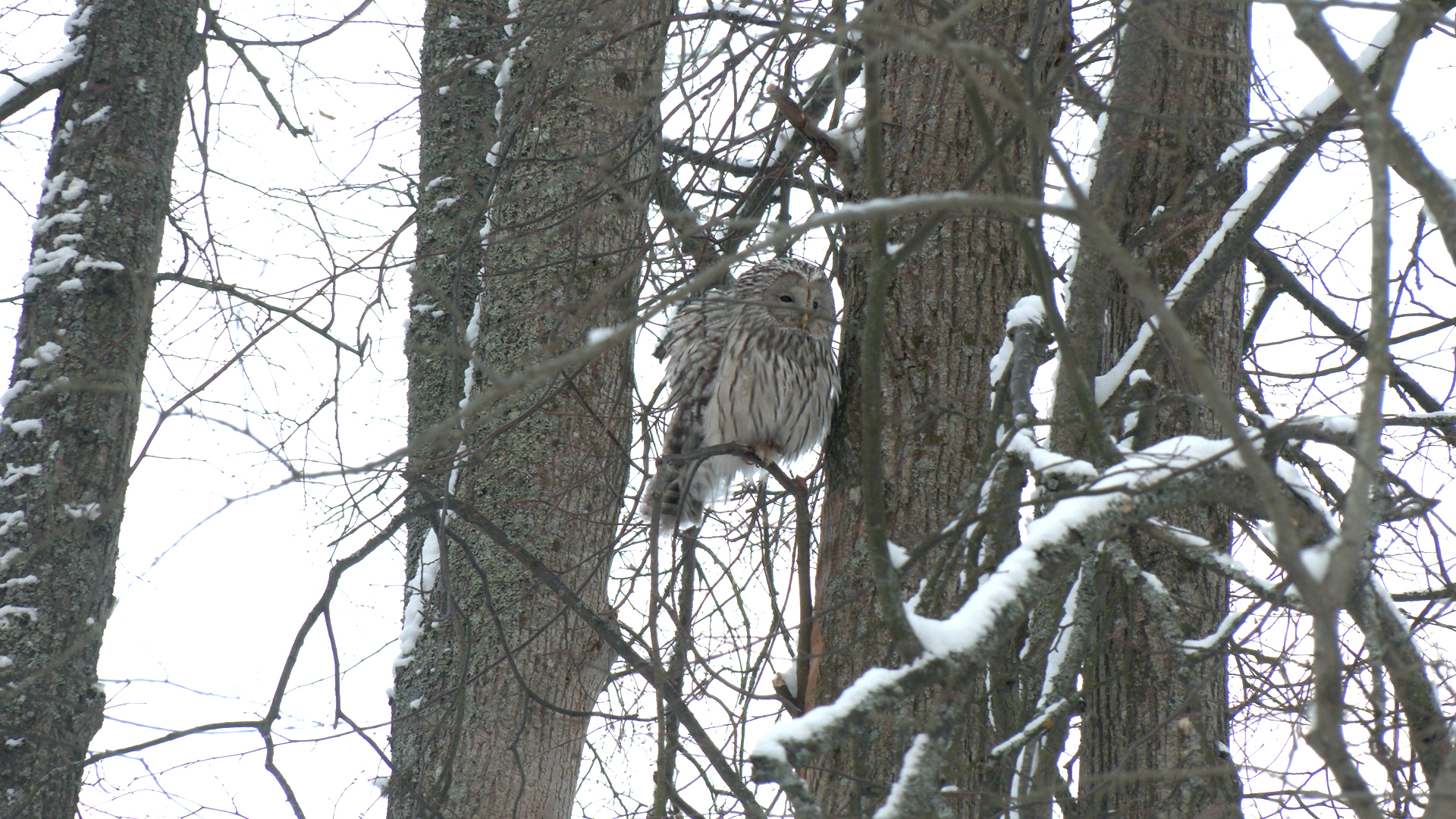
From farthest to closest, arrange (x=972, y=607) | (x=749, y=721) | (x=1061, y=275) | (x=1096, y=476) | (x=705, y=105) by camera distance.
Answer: (x=1061, y=275)
(x=749, y=721)
(x=705, y=105)
(x=1096, y=476)
(x=972, y=607)

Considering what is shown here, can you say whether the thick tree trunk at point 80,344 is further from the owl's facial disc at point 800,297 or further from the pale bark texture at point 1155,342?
the pale bark texture at point 1155,342

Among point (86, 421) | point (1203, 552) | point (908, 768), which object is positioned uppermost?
point (86, 421)

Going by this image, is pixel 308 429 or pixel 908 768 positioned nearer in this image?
pixel 908 768

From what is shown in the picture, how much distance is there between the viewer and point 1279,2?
58.0 inches

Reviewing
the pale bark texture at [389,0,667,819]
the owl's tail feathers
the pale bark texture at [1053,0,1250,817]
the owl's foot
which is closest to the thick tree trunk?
the pale bark texture at [389,0,667,819]

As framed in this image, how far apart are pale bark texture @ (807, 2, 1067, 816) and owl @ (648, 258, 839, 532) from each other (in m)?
0.95

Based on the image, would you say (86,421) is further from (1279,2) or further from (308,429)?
(1279,2)

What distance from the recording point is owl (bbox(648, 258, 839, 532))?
4.56m

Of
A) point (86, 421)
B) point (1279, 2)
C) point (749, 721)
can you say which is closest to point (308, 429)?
point (86, 421)

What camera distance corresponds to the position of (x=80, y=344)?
15.2 ft

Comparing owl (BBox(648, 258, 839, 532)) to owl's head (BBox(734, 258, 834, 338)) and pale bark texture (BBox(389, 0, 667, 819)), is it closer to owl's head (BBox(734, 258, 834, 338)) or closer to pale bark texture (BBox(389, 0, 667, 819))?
owl's head (BBox(734, 258, 834, 338))

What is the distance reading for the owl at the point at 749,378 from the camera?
15.0 ft

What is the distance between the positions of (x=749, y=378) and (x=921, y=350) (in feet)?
4.40

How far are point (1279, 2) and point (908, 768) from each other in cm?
105
